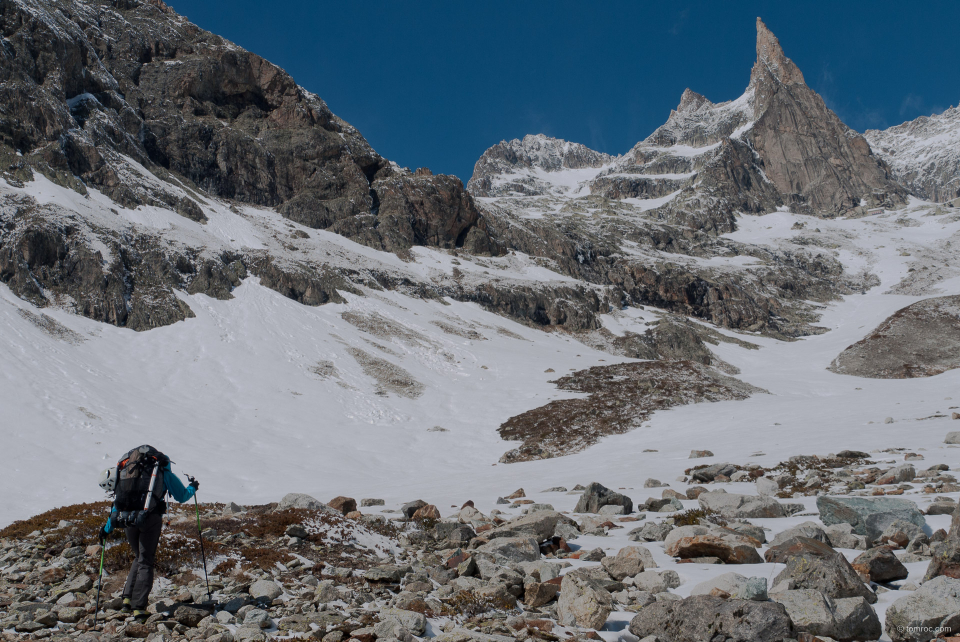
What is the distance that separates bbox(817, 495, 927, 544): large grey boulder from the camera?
8734 millimetres

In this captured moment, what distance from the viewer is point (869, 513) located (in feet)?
29.8

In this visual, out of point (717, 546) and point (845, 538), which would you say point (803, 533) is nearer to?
point (845, 538)

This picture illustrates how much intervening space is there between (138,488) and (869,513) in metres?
12.1

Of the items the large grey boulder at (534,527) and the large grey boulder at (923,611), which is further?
the large grey boulder at (534,527)

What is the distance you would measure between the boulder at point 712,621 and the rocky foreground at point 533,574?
2cm

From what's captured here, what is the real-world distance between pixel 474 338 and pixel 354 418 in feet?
95.0

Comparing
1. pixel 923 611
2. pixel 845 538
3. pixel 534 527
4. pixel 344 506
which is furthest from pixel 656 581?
pixel 344 506

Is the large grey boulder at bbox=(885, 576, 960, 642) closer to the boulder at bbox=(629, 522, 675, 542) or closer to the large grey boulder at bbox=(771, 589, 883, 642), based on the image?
the large grey boulder at bbox=(771, 589, 883, 642)

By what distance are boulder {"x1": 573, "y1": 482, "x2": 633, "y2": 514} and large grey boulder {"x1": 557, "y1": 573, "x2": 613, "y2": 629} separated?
618 cm

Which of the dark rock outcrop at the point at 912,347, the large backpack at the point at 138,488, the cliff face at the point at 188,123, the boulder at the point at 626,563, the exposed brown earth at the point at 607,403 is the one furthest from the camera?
the cliff face at the point at 188,123

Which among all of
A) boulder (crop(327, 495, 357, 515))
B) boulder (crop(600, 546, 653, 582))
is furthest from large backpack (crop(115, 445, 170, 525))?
boulder (crop(600, 546, 653, 582))

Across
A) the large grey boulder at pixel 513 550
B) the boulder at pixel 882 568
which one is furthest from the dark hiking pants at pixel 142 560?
the boulder at pixel 882 568

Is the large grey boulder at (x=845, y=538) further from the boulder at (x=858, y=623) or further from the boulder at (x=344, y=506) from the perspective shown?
the boulder at (x=344, y=506)

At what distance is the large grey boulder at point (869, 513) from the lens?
8734 mm
